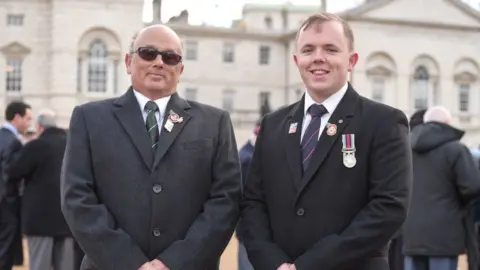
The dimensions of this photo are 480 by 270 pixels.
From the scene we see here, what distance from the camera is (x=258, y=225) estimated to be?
4.12 m

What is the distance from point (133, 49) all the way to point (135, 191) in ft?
2.64

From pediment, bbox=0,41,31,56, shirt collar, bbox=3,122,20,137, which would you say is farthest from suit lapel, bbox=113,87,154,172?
pediment, bbox=0,41,31,56

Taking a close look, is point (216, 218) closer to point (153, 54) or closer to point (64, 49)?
point (153, 54)

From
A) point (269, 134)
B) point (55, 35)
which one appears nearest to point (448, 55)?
point (55, 35)

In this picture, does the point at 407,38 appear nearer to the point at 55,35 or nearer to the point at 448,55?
the point at 448,55

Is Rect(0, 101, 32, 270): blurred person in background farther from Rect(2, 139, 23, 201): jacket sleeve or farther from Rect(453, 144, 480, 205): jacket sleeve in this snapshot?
Rect(453, 144, 480, 205): jacket sleeve

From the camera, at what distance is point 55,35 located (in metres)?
41.4

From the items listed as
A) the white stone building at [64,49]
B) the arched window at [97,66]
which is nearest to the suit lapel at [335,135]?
the white stone building at [64,49]

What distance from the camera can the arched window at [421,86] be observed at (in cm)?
5084

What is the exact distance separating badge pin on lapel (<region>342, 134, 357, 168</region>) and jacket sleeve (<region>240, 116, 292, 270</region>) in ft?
1.69

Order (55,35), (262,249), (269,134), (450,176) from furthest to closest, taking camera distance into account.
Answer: (55,35)
(450,176)
(269,134)
(262,249)

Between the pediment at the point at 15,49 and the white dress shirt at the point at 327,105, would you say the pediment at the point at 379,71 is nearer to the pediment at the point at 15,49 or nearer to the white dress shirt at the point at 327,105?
the pediment at the point at 15,49

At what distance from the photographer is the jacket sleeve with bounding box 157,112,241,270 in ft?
13.2

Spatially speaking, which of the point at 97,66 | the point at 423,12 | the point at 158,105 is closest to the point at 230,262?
→ the point at 158,105
